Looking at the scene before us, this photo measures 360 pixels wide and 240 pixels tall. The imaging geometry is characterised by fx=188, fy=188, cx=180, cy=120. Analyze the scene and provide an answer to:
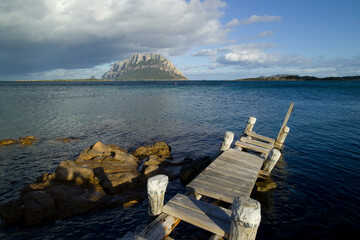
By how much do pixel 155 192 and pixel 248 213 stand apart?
2.39 metres

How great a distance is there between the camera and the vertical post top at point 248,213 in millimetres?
3602

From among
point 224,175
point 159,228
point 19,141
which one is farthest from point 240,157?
point 19,141

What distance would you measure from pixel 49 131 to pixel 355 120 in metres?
34.0

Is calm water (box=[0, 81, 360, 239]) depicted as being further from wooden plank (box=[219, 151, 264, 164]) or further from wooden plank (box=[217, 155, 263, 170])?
wooden plank (box=[219, 151, 264, 164])

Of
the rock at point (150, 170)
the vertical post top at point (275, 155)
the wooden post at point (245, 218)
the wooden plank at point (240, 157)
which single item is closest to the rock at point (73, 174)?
the rock at point (150, 170)

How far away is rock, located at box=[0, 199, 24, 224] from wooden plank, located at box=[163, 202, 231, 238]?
524 centimetres

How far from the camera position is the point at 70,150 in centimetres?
1358

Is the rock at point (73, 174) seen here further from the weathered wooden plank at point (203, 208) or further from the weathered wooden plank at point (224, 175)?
the weathered wooden plank at point (224, 175)

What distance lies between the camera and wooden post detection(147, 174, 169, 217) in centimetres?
496

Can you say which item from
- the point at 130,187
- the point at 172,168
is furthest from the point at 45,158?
the point at 172,168

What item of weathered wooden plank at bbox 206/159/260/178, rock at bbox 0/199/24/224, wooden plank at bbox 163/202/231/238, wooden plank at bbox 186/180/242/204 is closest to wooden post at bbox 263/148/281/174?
weathered wooden plank at bbox 206/159/260/178

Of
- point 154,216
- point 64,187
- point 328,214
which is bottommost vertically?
point 328,214

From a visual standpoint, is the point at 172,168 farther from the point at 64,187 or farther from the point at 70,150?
the point at 70,150

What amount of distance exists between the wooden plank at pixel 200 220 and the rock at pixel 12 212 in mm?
5235
